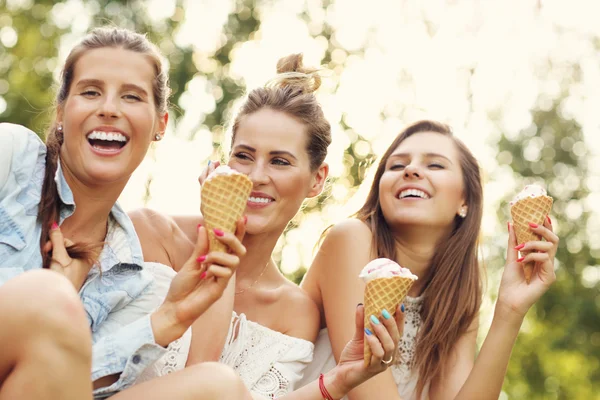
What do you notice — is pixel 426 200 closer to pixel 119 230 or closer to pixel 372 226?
pixel 372 226

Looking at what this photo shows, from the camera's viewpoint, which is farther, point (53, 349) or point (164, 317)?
point (164, 317)

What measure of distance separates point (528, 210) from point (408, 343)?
4.18 ft

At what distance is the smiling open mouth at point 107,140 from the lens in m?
3.86

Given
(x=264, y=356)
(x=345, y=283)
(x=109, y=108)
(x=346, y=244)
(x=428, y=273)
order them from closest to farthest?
(x=109, y=108)
(x=264, y=356)
(x=345, y=283)
(x=346, y=244)
(x=428, y=273)

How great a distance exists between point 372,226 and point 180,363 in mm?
1765

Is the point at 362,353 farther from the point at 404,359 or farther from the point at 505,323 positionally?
the point at 404,359

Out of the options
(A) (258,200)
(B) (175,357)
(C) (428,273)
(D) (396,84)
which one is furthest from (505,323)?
(D) (396,84)

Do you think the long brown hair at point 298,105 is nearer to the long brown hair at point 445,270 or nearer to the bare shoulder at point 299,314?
the long brown hair at point 445,270

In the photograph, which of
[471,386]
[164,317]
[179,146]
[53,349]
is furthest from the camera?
[179,146]

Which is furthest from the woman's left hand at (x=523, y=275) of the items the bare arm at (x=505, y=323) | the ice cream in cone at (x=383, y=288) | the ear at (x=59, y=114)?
the ear at (x=59, y=114)

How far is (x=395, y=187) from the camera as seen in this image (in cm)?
522

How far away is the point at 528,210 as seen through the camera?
14.9ft

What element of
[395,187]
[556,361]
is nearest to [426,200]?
[395,187]

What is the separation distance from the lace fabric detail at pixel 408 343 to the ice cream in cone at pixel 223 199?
6.65ft
